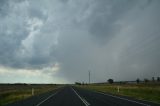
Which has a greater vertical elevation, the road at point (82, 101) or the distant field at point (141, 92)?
the distant field at point (141, 92)

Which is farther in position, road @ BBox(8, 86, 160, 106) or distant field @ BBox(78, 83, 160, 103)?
distant field @ BBox(78, 83, 160, 103)

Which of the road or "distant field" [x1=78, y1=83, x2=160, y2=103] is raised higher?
"distant field" [x1=78, y1=83, x2=160, y2=103]

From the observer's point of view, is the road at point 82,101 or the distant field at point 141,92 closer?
the road at point 82,101

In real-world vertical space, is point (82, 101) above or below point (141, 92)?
below

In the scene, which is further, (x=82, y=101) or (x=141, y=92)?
(x=141, y=92)
